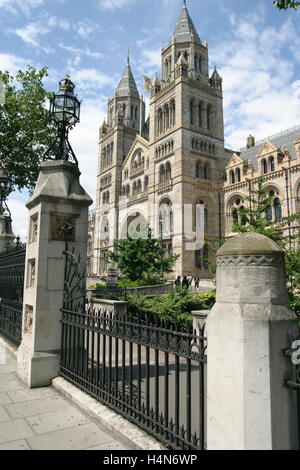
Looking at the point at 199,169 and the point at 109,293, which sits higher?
the point at 199,169

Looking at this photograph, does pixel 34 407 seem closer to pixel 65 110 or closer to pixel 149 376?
pixel 149 376

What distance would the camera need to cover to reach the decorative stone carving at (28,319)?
5.50m

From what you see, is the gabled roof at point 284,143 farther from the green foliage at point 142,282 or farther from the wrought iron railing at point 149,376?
the wrought iron railing at point 149,376

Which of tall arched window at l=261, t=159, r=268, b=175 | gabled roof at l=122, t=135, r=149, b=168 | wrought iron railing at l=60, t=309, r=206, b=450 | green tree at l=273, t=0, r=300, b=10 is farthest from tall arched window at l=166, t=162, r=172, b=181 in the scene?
wrought iron railing at l=60, t=309, r=206, b=450

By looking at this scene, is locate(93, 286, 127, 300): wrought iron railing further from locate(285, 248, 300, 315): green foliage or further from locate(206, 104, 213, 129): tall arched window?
locate(206, 104, 213, 129): tall arched window

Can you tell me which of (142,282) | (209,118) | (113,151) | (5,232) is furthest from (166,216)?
(5,232)

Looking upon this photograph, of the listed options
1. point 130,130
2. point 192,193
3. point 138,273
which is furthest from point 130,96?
point 138,273

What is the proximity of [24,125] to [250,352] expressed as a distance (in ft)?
53.6

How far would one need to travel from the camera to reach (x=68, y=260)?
5453mm

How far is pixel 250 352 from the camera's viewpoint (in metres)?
2.09

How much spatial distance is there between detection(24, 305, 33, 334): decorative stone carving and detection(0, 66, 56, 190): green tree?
11.3 meters

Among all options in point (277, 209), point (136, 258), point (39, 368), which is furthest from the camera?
point (277, 209)
